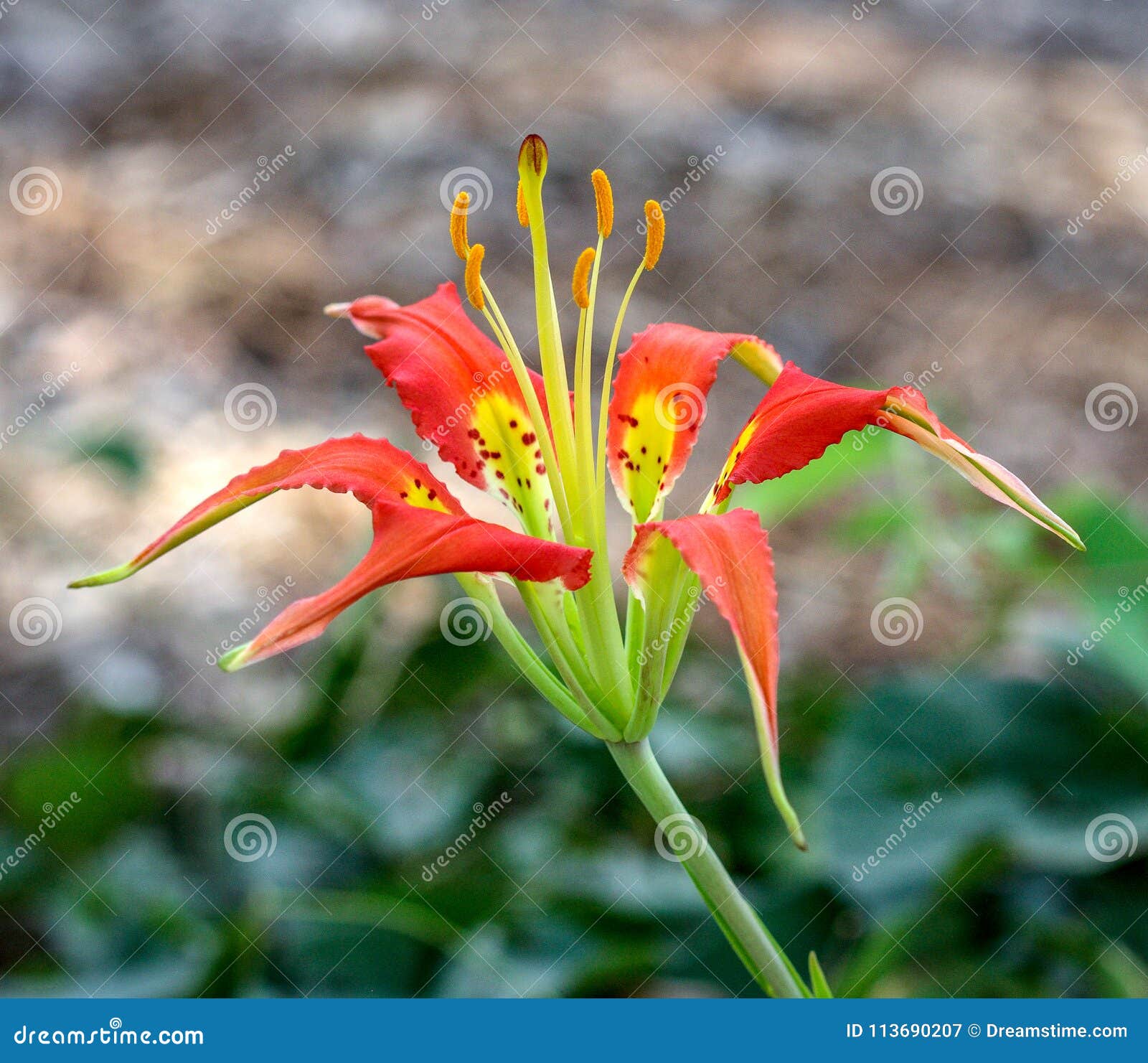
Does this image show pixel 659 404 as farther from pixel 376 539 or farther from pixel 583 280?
pixel 376 539

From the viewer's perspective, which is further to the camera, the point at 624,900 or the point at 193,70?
the point at 193,70

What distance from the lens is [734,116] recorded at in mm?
2916

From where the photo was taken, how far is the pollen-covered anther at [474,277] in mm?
835

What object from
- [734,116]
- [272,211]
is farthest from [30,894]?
[734,116]

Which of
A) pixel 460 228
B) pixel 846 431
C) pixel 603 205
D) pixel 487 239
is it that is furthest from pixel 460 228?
pixel 487 239

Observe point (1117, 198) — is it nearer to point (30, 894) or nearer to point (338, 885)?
point (338, 885)

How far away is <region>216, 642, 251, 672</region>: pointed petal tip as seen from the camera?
0.63 m

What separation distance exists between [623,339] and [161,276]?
1.14 meters

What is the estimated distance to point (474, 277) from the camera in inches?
33.2

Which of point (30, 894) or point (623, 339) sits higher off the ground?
point (623, 339)

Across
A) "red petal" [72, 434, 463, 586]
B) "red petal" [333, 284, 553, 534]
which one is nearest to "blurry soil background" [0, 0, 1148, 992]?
"red petal" [333, 284, 553, 534]

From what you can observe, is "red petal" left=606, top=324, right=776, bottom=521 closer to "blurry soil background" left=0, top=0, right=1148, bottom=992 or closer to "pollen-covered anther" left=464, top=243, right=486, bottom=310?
"pollen-covered anther" left=464, top=243, right=486, bottom=310

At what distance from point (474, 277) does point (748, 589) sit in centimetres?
33

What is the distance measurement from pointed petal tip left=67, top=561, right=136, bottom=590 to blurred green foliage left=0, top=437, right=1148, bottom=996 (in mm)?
577
